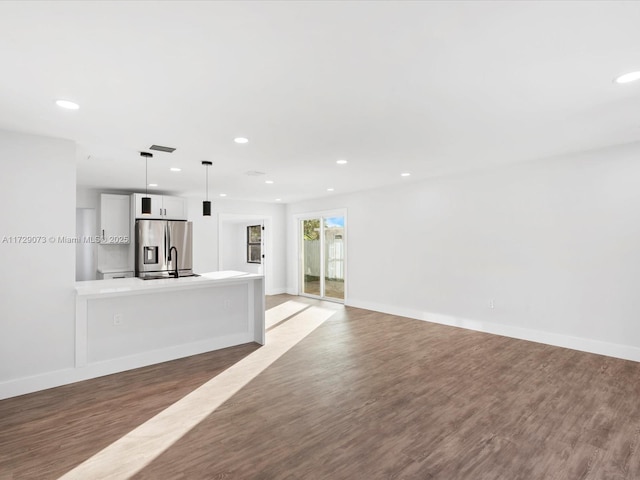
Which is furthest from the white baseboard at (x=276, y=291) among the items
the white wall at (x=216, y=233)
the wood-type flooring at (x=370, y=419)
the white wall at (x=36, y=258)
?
the white wall at (x=36, y=258)

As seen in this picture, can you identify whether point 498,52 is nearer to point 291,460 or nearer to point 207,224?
point 291,460

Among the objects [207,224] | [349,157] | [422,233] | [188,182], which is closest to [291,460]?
[349,157]

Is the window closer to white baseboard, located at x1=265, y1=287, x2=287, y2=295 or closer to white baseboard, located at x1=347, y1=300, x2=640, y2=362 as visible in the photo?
white baseboard, located at x1=265, y1=287, x2=287, y2=295

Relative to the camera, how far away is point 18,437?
2465mm

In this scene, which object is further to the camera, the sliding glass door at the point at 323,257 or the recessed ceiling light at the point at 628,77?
the sliding glass door at the point at 323,257

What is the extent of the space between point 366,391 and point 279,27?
2.92 meters

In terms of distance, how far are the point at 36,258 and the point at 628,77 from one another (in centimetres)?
505

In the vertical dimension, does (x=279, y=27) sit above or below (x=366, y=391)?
above

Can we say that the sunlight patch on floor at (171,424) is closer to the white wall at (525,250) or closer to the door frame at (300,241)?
the white wall at (525,250)

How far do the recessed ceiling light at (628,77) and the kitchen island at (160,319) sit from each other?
405 centimetres

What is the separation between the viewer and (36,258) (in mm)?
3293

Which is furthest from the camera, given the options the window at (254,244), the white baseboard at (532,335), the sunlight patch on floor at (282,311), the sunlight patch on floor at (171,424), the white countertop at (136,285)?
the window at (254,244)

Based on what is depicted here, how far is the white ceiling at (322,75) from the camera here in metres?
1.65

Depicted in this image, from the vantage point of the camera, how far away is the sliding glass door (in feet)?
25.4
